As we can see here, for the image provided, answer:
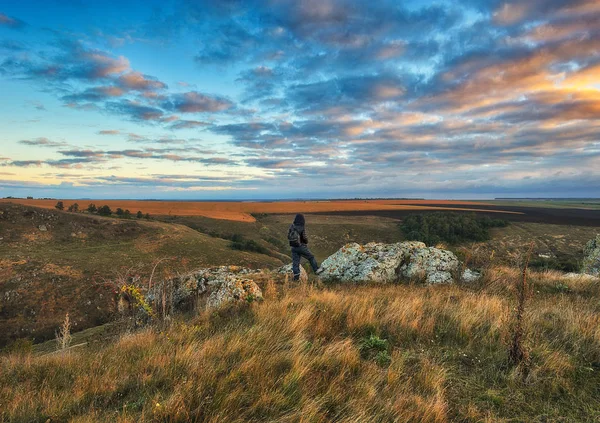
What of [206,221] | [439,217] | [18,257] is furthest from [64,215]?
[439,217]

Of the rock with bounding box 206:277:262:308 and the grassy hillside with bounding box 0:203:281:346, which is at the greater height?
the rock with bounding box 206:277:262:308

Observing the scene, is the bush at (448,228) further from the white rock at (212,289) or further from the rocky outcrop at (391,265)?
the white rock at (212,289)


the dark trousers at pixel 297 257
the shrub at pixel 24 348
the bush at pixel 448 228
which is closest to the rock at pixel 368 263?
the dark trousers at pixel 297 257

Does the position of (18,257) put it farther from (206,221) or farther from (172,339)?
(206,221)

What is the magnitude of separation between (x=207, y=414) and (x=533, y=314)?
7.06 m

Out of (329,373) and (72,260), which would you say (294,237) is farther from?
(72,260)

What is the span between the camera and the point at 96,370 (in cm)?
429

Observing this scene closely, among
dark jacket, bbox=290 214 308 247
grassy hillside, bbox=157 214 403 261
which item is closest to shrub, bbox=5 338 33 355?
dark jacket, bbox=290 214 308 247

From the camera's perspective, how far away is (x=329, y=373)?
4152 mm

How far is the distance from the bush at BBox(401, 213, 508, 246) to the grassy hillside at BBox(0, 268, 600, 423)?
5567 centimetres

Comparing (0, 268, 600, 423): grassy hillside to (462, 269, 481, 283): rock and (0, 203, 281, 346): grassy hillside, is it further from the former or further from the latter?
(0, 203, 281, 346): grassy hillside

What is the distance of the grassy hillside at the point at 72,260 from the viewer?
1842 cm

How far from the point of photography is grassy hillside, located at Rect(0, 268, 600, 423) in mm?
3287

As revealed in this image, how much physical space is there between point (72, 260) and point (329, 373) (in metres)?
31.1
